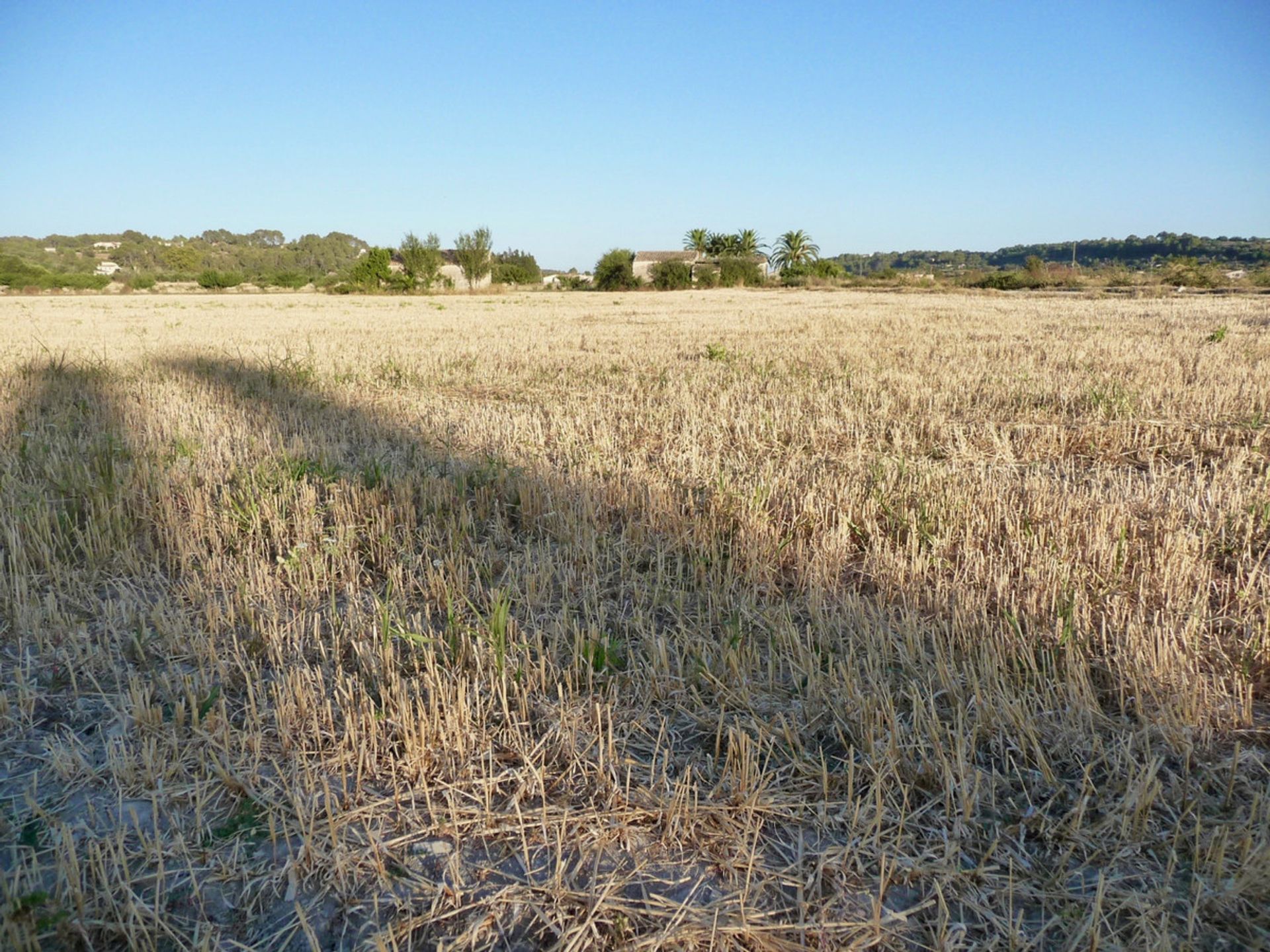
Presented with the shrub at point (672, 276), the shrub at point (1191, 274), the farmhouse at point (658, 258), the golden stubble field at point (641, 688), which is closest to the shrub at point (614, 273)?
the shrub at point (672, 276)

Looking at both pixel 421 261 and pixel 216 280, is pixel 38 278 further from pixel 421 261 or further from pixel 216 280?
pixel 421 261

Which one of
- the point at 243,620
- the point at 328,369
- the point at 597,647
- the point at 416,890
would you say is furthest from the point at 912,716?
the point at 328,369

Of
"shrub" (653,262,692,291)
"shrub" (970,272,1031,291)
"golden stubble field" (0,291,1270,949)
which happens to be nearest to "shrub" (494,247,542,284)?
"shrub" (653,262,692,291)

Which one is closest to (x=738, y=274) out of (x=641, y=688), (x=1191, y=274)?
(x=1191, y=274)

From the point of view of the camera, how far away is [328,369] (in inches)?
386

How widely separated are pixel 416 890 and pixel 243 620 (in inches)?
68.7

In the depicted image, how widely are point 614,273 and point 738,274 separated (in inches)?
398

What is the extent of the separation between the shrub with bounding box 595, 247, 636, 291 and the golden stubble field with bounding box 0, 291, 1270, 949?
5787cm

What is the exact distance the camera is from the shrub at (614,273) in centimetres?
6184

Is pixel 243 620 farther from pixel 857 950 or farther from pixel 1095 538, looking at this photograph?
pixel 1095 538

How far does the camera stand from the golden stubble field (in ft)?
5.53

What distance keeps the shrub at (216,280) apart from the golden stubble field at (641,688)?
70.5m

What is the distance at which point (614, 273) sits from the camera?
6259 cm

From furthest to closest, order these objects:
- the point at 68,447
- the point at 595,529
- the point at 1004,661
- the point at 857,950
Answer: the point at 68,447
the point at 595,529
the point at 1004,661
the point at 857,950
